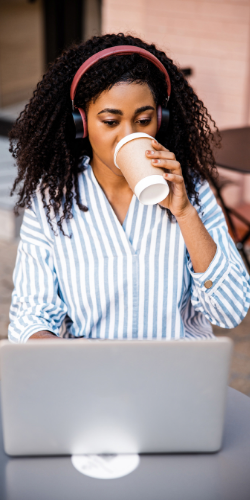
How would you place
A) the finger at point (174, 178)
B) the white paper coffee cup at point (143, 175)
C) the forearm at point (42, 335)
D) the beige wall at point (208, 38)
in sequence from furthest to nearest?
the beige wall at point (208, 38) → the forearm at point (42, 335) → the finger at point (174, 178) → the white paper coffee cup at point (143, 175)

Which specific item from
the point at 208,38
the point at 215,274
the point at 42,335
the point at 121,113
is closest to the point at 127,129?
the point at 121,113

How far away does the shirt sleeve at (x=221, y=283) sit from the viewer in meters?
1.20

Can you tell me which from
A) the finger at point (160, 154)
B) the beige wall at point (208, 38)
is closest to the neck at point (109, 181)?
the finger at point (160, 154)

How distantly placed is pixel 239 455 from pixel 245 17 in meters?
2.95

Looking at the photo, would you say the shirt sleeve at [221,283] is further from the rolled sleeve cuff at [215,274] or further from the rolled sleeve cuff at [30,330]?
the rolled sleeve cuff at [30,330]

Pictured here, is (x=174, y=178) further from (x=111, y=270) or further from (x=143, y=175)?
(x=111, y=270)

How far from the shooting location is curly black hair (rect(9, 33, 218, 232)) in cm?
130

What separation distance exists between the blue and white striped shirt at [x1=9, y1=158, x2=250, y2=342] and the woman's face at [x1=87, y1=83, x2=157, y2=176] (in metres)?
0.20

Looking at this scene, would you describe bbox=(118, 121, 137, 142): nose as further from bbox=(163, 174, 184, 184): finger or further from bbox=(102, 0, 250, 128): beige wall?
bbox=(102, 0, 250, 128): beige wall

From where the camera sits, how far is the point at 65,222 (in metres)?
1.34

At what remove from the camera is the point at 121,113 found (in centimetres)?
117

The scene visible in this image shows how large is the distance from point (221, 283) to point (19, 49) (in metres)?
5.81

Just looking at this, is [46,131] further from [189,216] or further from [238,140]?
[238,140]

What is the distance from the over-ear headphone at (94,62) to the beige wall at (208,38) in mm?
2182
